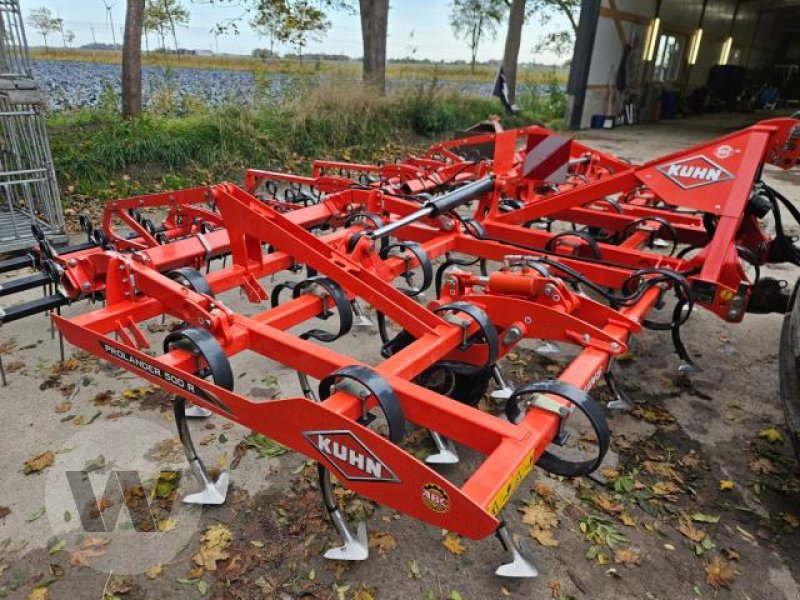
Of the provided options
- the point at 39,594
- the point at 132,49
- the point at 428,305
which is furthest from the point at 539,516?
the point at 132,49

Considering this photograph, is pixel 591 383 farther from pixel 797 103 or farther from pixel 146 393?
pixel 797 103

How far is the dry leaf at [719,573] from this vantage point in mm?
2434

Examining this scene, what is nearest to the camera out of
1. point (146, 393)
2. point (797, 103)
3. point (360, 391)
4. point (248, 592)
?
point (360, 391)

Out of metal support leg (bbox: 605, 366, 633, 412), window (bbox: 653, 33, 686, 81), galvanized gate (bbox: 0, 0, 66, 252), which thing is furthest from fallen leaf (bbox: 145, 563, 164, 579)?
window (bbox: 653, 33, 686, 81)

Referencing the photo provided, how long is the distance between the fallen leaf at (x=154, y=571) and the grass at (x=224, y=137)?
617 centimetres

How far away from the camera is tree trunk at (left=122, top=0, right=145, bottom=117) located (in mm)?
8633

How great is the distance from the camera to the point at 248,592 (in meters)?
2.31

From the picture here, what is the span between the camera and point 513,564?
2.40m

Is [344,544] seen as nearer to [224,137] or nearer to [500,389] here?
[500,389]

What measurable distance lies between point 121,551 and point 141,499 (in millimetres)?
318

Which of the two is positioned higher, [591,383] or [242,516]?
[591,383]

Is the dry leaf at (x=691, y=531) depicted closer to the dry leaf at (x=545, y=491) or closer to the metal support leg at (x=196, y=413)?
the dry leaf at (x=545, y=491)

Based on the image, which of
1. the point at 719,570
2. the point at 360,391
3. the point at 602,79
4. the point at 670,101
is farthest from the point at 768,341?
the point at 670,101

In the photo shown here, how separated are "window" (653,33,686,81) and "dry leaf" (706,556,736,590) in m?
20.6
